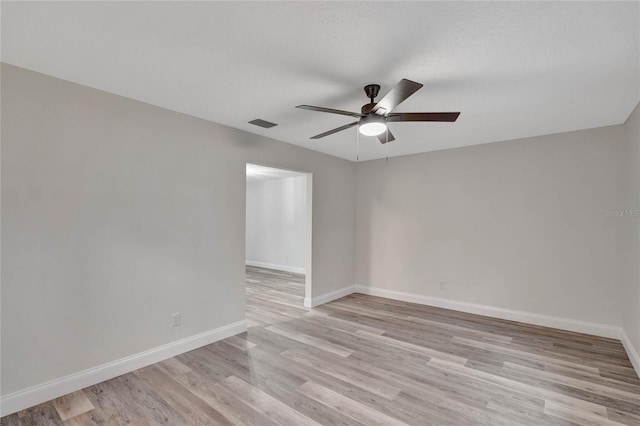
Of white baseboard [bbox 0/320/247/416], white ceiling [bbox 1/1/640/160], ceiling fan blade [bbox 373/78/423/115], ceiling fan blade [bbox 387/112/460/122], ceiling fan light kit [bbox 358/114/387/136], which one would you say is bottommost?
white baseboard [bbox 0/320/247/416]

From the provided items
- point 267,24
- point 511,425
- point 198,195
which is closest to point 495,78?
point 267,24

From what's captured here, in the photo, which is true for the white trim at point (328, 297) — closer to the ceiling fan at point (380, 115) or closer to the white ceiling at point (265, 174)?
the white ceiling at point (265, 174)

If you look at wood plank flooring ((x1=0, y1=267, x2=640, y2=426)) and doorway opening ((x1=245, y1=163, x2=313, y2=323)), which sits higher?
doorway opening ((x1=245, y1=163, x2=313, y2=323))

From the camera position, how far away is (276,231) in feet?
26.3

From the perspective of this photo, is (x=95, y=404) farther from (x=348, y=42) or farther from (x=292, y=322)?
(x=348, y=42)

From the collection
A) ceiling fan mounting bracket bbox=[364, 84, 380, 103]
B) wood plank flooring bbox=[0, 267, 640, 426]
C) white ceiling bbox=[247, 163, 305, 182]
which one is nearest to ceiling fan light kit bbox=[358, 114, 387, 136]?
ceiling fan mounting bracket bbox=[364, 84, 380, 103]

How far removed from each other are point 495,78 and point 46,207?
357 centimetres

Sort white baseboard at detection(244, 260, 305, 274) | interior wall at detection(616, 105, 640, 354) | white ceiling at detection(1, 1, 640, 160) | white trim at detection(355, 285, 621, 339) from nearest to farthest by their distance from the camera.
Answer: white ceiling at detection(1, 1, 640, 160), interior wall at detection(616, 105, 640, 354), white trim at detection(355, 285, 621, 339), white baseboard at detection(244, 260, 305, 274)

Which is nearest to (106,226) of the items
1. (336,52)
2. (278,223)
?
(336,52)

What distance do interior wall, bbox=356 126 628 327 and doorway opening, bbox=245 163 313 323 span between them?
1954 mm

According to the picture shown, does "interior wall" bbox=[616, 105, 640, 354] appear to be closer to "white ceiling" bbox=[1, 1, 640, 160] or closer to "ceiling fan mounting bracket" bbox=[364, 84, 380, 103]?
"white ceiling" bbox=[1, 1, 640, 160]

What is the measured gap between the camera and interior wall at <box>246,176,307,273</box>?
295 inches

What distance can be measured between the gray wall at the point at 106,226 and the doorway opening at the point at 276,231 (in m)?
2.53

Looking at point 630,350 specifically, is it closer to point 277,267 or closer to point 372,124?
point 372,124
